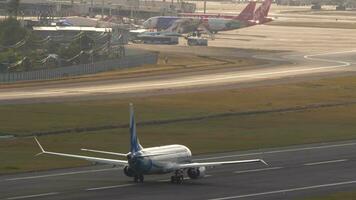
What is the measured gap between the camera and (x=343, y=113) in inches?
5418

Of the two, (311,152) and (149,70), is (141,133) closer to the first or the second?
(311,152)

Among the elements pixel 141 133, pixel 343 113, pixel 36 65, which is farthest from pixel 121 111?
pixel 36 65

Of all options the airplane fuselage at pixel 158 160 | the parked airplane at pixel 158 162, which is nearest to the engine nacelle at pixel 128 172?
the parked airplane at pixel 158 162

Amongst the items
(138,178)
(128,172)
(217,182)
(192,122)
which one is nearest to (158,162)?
(128,172)

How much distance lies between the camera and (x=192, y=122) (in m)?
125

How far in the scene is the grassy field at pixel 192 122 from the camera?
344ft

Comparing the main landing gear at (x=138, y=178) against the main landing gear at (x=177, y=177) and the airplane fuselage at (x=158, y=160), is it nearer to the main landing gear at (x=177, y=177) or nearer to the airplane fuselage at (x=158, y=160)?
the airplane fuselage at (x=158, y=160)

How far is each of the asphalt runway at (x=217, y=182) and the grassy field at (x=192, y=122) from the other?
4.83 metres

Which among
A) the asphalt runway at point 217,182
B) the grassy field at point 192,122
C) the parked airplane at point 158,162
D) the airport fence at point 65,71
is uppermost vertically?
the parked airplane at point 158,162

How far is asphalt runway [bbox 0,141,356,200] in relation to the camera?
78875 mm

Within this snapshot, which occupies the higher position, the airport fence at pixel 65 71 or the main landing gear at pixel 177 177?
the main landing gear at pixel 177 177

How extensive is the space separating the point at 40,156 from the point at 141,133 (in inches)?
712

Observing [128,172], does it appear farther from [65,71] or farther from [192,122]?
[65,71]

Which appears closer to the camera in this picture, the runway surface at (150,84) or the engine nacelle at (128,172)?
the engine nacelle at (128,172)
